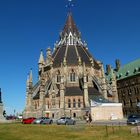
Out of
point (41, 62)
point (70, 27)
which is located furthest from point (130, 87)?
point (70, 27)

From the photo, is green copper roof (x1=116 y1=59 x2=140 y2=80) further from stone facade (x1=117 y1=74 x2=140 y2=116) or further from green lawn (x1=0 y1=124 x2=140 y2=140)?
green lawn (x1=0 y1=124 x2=140 y2=140)

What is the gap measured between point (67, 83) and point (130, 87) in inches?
954

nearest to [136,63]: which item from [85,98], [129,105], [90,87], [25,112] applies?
[129,105]

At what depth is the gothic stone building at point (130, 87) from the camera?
83688 mm

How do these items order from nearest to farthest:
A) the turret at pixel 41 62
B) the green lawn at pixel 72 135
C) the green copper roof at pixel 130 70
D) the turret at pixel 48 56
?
the green lawn at pixel 72 135 → the green copper roof at pixel 130 70 → the turret at pixel 48 56 → the turret at pixel 41 62

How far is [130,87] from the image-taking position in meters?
87.9

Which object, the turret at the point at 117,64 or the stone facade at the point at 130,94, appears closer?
the stone facade at the point at 130,94

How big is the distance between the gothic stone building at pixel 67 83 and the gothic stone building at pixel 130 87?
26.0ft

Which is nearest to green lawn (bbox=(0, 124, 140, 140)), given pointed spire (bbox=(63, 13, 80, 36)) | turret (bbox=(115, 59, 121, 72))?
pointed spire (bbox=(63, 13, 80, 36))

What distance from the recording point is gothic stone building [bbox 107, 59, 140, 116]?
83.7 meters

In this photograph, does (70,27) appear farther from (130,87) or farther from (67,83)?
(130,87)

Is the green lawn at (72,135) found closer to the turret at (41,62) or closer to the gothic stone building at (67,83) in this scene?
the gothic stone building at (67,83)

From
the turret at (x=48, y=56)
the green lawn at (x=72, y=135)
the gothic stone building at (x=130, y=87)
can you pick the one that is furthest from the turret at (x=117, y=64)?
the green lawn at (x=72, y=135)

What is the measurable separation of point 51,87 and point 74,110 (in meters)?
11.2
